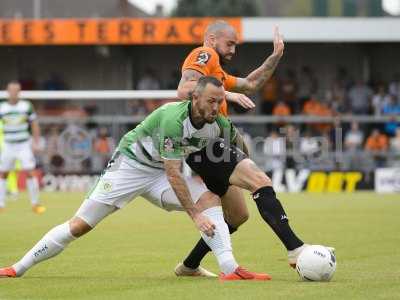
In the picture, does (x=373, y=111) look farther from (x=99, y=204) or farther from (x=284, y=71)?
(x=99, y=204)

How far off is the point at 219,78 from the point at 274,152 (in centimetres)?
1907

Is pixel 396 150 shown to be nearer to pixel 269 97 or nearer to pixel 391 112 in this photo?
pixel 391 112

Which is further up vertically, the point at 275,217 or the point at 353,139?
the point at 275,217

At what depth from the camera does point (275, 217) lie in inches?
327

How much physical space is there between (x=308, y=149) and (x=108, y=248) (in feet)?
55.0

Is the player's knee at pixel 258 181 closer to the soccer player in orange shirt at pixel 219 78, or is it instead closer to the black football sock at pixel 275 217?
the black football sock at pixel 275 217

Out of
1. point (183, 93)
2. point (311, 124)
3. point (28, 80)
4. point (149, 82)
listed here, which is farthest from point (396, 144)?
point (183, 93)

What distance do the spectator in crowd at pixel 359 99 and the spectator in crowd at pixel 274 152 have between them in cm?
359

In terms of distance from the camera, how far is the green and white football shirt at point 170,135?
814 cm

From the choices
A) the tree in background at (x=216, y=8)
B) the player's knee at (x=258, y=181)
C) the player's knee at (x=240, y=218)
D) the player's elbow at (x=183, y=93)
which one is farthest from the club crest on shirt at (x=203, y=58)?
the tree in background at (x=216, y=8)

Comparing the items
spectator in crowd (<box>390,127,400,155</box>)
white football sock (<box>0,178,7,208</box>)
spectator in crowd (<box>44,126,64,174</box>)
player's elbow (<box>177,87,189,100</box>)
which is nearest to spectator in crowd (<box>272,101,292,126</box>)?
spectator in crowd (<box>390,127,400,155</box>)

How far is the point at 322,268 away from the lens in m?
8.09

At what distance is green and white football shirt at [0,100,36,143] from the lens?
1966 centimetres

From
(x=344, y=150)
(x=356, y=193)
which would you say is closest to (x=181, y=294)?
(x=356, y=193)
